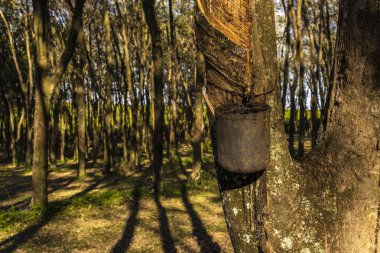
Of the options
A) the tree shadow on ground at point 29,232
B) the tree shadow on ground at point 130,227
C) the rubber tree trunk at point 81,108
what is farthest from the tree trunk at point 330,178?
the rubber tree trunk at point 81,108

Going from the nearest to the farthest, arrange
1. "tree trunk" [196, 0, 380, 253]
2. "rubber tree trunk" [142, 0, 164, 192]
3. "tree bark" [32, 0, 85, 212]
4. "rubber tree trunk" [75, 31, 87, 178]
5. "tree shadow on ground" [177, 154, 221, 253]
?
"tree trunk" [196, 0, 380, 253], "tree shadow on ground" [177, 154, 221, 253], "tree bark" [32, 0, 85, 212], "rubber tree trunk" [142, 0, 164, 192], "rubber tree trunk" [75, 31, 87, 178]

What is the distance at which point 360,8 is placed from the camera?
150cm

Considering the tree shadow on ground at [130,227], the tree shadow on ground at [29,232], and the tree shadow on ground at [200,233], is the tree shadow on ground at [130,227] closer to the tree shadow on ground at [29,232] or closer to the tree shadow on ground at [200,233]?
the tree shadow on ground at [200,233]

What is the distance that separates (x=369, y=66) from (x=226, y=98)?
627 mm

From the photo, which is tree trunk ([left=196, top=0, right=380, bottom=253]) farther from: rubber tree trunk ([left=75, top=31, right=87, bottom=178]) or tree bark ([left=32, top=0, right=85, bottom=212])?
rubber tree trunk ([left=75, top=31, right=87, bottom=178])

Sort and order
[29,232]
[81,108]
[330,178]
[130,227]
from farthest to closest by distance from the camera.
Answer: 1. [81,108]
2. [130,227]
3. [29,232]
4. [330,178]

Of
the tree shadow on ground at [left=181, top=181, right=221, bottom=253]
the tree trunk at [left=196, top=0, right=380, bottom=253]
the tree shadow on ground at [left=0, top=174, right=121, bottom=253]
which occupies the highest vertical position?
the tree trunk at [left=196, top=0, right=380, bottom=253]

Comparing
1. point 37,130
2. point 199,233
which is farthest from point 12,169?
point 199,233

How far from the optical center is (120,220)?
9.08 metres

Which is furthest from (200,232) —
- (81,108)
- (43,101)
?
(81,108)

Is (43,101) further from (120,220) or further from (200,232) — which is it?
(200,232)

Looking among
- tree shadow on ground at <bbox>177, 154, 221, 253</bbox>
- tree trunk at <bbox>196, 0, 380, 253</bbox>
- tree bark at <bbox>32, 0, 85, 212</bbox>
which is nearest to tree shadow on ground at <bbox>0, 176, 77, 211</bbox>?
tree bark at <bbox>32, 0, 85, 212</bbox>

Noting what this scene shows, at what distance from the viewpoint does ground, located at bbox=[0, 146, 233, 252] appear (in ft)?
24.2

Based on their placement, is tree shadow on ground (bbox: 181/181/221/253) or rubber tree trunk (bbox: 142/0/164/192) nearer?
tree shadow on ground (bbox: 181/181/221/253)
